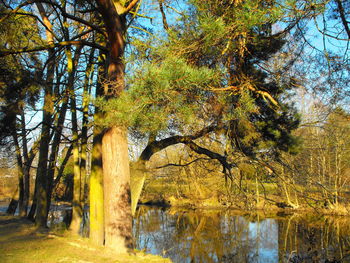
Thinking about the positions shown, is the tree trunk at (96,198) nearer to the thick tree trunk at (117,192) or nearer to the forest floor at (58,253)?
the forest floor at (58,253)

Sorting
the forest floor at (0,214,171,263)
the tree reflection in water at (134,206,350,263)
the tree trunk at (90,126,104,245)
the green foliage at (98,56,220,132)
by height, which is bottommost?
the tree reflection in water at (134,206,350,263)

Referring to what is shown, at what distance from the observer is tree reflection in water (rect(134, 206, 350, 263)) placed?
8539mm

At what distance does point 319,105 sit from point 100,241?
4.17m

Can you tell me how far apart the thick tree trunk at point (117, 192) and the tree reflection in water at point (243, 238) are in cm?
253

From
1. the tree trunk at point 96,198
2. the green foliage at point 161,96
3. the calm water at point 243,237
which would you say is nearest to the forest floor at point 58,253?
the tree trunk at point 96,198

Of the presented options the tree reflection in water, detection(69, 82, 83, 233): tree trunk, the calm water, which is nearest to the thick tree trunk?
the calm water

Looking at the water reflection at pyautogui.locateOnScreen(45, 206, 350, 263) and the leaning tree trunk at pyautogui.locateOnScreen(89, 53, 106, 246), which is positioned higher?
the leaning tree trunk at pyautogui.locateOnScreen(89, 53, 106, 246)

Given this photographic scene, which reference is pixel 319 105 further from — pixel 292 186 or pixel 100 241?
pixel 100 241

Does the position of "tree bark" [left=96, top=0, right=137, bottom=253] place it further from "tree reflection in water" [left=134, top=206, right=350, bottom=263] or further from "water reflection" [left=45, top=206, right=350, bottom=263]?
"water reflection" [left=45, top=206, right=350, bottom=263]

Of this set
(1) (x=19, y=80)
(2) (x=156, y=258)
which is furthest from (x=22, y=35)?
(2) (x=156, y=258)

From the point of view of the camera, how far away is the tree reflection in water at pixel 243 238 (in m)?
8.54

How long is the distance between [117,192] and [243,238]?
773 centimetres

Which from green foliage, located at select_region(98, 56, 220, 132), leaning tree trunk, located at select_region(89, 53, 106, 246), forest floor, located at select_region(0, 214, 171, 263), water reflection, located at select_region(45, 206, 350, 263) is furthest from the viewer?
water reflection, located at select_region(45, 206, 350, 263)

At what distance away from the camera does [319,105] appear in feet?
13.7
